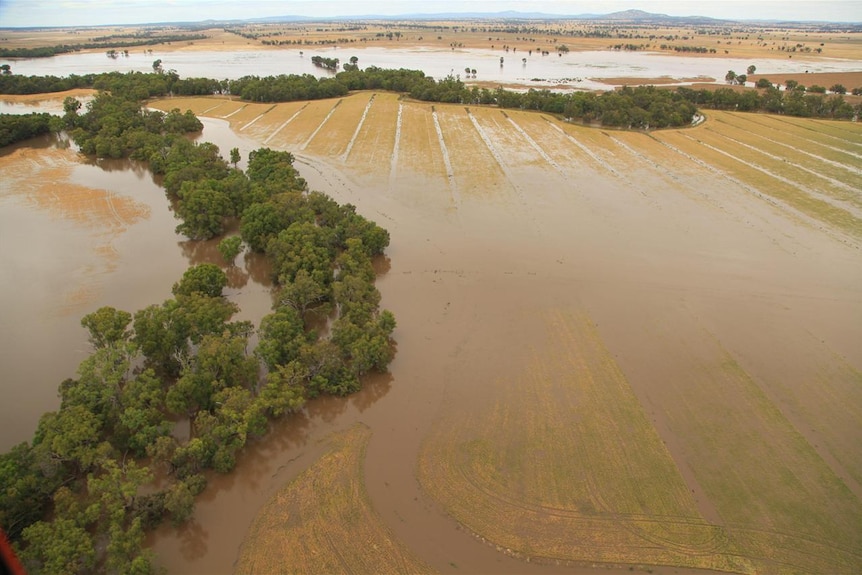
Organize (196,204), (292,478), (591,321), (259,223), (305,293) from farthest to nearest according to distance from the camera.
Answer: (196,204) → (259,223) → (591,321) → (305,293) → (292,478)

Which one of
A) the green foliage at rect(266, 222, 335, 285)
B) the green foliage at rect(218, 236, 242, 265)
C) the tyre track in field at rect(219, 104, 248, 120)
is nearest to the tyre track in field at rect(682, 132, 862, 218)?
the green foliage at rect(266, 222, 335, 285)

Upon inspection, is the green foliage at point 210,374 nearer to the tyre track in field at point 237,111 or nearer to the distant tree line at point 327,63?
the tyre track in field at point 237,111

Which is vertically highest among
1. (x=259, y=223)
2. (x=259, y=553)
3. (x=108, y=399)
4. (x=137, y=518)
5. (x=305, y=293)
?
(x=259, y=223)

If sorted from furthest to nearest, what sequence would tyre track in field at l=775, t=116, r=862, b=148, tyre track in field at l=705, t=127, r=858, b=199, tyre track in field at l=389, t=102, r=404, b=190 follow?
tyre track in field at l=775, t=116, r=862, b=148
tyre track in field at l=389, t=102, r=404, b=190
tyre track in field at l=705, t=127, r=858, b=199

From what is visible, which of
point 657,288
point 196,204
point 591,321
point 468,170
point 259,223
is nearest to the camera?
point 591,321

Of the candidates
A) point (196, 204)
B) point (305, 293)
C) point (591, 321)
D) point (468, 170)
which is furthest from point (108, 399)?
point (468, 170)

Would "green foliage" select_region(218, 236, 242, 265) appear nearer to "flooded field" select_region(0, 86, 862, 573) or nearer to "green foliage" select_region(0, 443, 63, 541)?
"flooded field" select_region(0, 86, 862, 573)

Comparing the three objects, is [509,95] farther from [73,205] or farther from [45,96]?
[45,96]

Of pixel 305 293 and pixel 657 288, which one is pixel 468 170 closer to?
pixel 657 288
